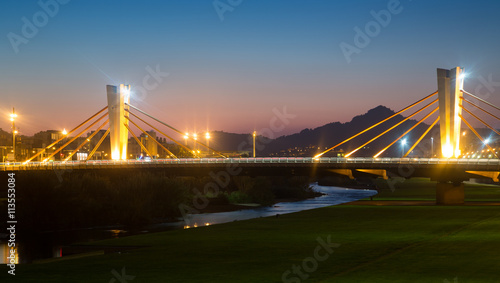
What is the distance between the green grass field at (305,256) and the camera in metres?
24.5

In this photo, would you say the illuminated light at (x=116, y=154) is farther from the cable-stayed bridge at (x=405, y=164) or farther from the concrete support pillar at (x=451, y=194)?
the concrete support pillar at (x=451, y=194)

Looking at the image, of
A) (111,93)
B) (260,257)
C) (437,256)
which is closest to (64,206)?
(111,93)

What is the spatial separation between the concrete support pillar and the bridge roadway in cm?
100

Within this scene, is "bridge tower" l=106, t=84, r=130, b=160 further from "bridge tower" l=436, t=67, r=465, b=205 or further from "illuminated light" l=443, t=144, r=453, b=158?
"bridge tower" l=436, t=67, r=465, b=205

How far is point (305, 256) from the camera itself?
30141 millimetres

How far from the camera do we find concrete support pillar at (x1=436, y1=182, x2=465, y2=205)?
250 ft

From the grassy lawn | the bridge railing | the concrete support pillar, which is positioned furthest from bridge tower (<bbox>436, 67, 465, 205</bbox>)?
the grassy lawn

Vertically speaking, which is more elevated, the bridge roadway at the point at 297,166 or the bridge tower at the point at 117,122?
the bridge tower at the point at 117,122

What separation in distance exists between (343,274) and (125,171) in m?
59.8

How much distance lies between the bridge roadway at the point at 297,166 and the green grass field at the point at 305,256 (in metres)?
26.6

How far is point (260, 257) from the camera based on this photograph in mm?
30750

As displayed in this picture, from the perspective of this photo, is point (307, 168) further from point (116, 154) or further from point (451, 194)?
point (116, 154)

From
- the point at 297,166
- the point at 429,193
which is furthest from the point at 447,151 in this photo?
the point at 429,193

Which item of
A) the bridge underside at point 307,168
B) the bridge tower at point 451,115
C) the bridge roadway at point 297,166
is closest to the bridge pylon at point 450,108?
the bridge tower at point 451,115
